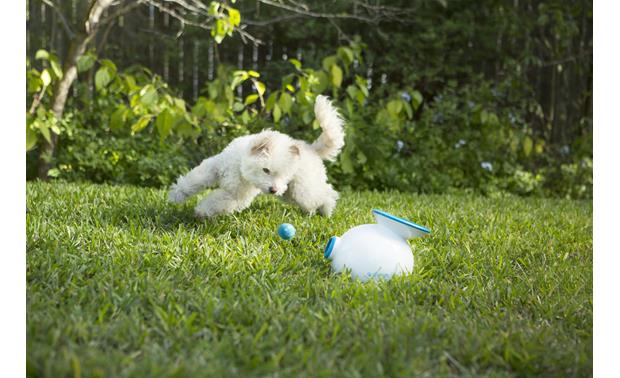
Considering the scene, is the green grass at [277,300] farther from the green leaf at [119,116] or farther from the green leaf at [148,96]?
the green leaf at [119,116]

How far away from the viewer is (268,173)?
329 cm

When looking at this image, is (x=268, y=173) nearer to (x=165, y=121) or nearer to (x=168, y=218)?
(x=168, y=218)

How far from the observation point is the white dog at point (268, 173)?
10.8 feet

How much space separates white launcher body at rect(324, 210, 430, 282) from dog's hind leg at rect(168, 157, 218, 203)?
108cm

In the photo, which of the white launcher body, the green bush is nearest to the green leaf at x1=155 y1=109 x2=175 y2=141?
the green bush

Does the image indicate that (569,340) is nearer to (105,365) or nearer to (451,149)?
(105,365)

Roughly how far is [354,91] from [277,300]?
157 inches

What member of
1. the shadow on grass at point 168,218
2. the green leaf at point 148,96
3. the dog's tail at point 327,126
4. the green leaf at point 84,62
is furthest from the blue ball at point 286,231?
the green leaf at point 84,62

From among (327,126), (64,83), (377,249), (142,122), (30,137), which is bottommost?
(377,249)

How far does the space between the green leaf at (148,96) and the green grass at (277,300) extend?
1.53 m

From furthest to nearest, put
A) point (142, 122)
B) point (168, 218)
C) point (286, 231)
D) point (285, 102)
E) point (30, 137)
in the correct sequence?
1. point (285, 102)
2. point (142, 122)
3. point (30, 137)
4. point (168, 218)
5. point (286, 231)

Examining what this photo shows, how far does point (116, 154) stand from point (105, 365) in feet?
13.9

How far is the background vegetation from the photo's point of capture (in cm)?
553

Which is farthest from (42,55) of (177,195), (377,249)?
(377,249)
